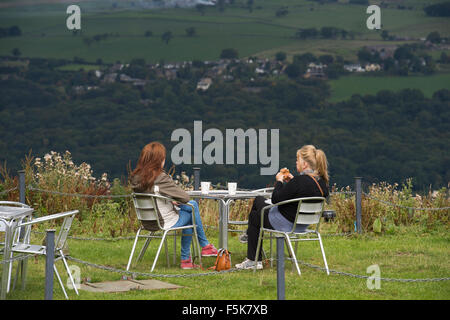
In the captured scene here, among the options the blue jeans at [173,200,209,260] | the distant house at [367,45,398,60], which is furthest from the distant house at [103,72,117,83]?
the blue jeans at [173,200,209,260]

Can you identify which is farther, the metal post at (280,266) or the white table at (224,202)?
the white table at (224,202)

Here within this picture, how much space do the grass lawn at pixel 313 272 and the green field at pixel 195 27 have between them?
5532cm

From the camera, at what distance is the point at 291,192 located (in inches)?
232

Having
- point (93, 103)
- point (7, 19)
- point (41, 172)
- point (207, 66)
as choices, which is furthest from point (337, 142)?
point (41, 172)

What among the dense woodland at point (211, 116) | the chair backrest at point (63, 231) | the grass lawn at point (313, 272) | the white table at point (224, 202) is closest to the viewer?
the chair backrest at point (63, 231)

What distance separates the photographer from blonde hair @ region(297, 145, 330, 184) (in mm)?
6070

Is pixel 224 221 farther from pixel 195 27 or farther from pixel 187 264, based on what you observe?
pixel 195 27

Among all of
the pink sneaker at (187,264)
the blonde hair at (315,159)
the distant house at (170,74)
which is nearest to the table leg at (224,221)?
the pink sneaker at (187,264)

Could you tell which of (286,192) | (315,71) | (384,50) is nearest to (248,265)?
(286,192)

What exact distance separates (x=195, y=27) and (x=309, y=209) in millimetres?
63432

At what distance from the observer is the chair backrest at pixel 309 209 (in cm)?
582

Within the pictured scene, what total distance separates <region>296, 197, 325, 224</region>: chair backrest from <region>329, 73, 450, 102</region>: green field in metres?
54.2

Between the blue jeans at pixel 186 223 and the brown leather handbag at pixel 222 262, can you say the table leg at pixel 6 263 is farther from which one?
the brown leather handbag at pixel 222 262
